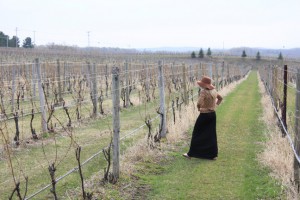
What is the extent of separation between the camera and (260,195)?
17.9 feet

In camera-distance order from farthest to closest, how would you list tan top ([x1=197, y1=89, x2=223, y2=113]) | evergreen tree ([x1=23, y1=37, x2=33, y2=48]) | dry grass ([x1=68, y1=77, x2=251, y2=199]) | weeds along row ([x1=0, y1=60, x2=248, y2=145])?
evergreen tree ([x1=23, y1=37, x2=33, y2=48]) < weeds along row ([x1=0, y1=60, x2=248, y2=145]) < tan top ([x1=197, y1=89, x2=223, y2=113]) < dry grass ([x1=68, y1=77, x2=251, y2=199])

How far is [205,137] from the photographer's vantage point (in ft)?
23.9

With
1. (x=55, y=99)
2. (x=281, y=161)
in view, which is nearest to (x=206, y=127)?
(x=281, y=161)

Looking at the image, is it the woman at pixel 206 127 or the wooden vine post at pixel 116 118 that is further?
the woman at pixel 206 127

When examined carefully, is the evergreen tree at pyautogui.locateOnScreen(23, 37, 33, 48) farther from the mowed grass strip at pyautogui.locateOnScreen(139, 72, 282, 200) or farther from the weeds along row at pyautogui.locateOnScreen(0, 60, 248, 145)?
the mowed grass strip at pyautogui.locateOnScreen(139, 72, 282, 200)

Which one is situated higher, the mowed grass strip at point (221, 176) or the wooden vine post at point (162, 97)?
the wooden vine post at point (162, 97)

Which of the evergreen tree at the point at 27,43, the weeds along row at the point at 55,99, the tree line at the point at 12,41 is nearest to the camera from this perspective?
the weeds along row at the point at 55,99

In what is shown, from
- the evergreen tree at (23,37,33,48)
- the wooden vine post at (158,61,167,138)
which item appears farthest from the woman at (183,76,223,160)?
the evergreen tree at (23,37,33,48)

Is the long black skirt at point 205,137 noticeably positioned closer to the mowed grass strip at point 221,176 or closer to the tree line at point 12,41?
the mowed grass strip at point 221,176

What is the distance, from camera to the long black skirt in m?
7.27

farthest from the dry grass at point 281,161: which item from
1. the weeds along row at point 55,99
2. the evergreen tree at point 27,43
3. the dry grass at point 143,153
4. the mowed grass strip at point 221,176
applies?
the evergreen tree at point 27,43

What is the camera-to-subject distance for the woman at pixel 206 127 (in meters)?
7.20

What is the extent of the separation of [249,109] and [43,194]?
10.4 metres

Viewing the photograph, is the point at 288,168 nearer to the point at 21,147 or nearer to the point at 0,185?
the point at 0,185
